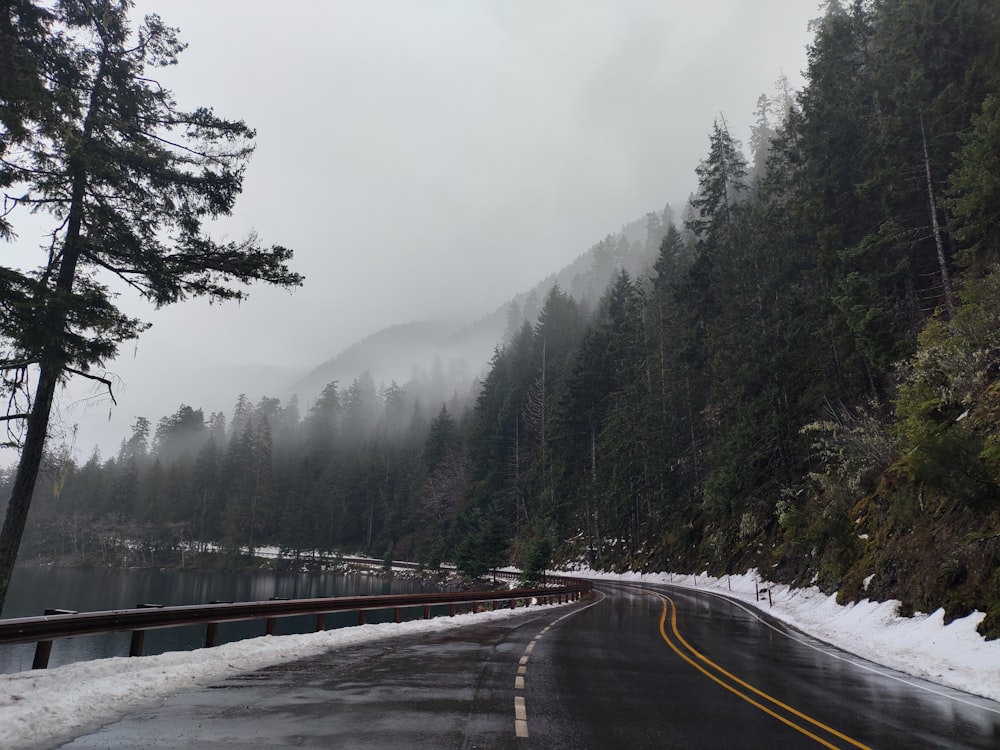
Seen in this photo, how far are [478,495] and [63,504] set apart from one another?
89968mm

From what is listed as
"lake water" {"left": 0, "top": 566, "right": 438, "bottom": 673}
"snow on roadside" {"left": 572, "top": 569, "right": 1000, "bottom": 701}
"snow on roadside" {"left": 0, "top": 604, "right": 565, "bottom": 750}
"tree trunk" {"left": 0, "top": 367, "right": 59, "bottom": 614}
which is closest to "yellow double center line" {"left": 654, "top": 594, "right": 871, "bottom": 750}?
"snow on roadside" {"left": 572, "top": 569, "right": 1000, "bottom": 701}

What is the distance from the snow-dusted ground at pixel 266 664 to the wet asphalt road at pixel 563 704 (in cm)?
51

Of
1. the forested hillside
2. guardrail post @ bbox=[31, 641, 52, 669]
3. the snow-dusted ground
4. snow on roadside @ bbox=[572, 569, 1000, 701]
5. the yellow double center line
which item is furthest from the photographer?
the forested hillside

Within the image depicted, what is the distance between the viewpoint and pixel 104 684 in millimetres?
7910

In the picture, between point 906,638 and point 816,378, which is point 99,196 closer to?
point 906,638

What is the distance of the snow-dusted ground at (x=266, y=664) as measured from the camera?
6.60m

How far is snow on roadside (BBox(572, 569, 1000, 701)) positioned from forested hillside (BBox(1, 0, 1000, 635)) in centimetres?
66

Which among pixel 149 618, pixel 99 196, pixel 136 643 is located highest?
pixel 99 196

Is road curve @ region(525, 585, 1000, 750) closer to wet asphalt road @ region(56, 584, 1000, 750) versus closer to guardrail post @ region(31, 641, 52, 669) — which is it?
wet asphalt road @ region(56, 584, 1000, 750)

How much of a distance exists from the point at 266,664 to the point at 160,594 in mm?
67129

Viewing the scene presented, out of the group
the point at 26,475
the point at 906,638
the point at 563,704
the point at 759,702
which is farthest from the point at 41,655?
the point at 906,638

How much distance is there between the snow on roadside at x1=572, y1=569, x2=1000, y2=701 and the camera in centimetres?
1116

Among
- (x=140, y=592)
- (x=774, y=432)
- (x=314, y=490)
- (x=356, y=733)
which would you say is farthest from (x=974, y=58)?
(x=314, y=490)

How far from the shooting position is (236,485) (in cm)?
11500
